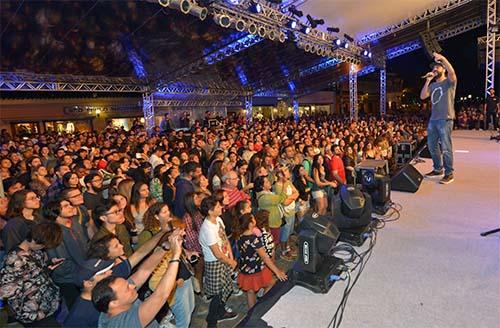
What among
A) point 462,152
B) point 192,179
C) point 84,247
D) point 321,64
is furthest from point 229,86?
point 84,247

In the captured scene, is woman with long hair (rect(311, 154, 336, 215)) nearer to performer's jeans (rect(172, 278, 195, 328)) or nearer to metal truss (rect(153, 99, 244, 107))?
performer's jeans (rect(172, 278, 195, 328))

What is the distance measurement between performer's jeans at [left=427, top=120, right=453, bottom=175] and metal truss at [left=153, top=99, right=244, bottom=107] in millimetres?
13270

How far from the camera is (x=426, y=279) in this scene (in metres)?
2.53

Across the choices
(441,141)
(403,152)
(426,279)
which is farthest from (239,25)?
(426,279)

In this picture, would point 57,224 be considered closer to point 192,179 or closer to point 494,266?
point 192,179

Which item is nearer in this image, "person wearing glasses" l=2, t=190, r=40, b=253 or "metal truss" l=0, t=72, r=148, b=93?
"person wearing glasses" l=2, t=190, r=40, b=253

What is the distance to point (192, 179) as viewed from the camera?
4.57 meters

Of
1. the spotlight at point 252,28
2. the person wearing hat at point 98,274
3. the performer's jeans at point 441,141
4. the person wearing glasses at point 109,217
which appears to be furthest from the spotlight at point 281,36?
the person wearing hat at point 98,274

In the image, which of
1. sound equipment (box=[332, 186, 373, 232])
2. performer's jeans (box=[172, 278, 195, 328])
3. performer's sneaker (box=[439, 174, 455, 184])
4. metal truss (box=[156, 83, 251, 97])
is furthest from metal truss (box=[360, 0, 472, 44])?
performer's jeans (box=[172, 278, 195, 328])

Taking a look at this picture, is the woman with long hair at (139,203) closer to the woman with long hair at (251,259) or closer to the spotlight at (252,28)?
the woman with long hair at (251,259)

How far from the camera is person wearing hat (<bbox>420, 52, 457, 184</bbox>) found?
4.53 metres

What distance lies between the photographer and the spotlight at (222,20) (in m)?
8.10

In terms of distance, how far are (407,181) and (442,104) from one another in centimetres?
118

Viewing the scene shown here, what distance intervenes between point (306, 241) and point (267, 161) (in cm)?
314
